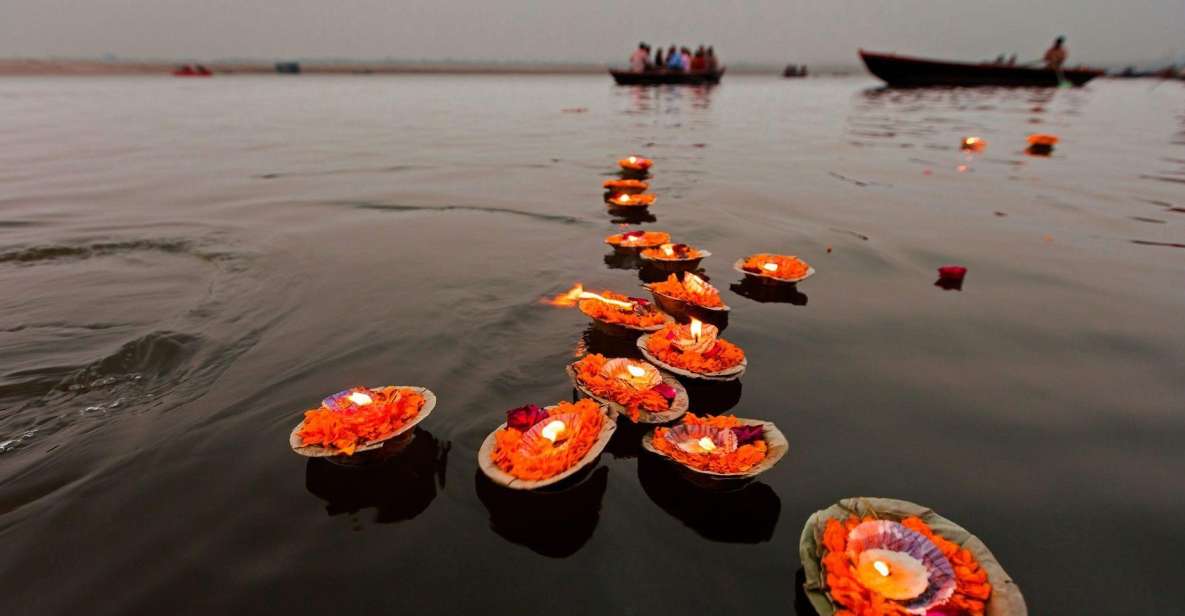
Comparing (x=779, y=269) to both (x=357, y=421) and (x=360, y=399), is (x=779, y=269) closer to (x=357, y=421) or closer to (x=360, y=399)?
(x=360, y=399)

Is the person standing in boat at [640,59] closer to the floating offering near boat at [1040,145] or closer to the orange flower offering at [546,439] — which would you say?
the floating offering near boat at [1040,145]

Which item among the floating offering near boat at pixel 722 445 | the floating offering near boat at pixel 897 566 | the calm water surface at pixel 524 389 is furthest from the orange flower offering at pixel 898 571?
the floating offering near boat at pixel 722 445

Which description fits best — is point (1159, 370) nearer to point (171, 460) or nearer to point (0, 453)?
point (171, 460)

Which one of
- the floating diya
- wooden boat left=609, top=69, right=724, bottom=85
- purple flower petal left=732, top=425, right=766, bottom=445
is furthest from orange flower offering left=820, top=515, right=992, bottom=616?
wooden boat left=609, top=69, right=724, bottom=85

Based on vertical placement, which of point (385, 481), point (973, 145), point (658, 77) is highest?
point (658, 77)

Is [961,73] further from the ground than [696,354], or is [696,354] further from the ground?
[961,73]

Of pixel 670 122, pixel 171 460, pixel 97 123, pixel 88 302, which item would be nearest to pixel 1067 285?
pixel 171 460

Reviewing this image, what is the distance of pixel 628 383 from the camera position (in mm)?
4262

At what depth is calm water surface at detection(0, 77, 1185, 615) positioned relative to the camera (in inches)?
125

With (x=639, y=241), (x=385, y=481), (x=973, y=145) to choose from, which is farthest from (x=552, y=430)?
(x=973, y=145)

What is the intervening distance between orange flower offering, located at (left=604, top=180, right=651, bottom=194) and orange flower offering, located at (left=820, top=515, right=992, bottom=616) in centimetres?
918

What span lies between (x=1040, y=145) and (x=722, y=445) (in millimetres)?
19828

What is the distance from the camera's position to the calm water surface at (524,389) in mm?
3174

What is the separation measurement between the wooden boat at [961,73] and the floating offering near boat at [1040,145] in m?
31.8
